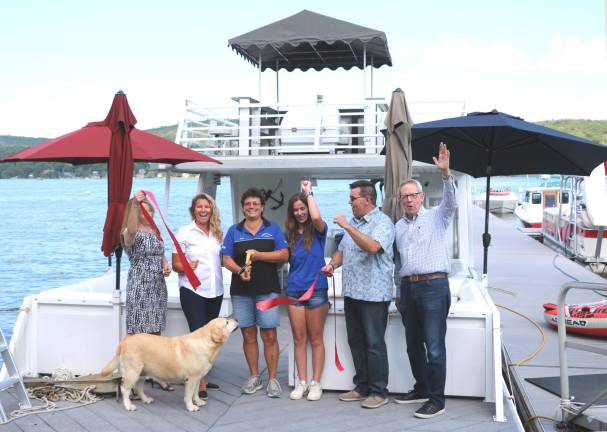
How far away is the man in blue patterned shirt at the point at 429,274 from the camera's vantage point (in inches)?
230

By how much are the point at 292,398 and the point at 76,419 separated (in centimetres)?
178

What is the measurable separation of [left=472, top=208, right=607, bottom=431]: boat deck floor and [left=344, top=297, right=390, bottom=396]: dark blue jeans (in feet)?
5.17

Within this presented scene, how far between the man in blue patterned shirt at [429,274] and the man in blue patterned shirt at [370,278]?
162mm

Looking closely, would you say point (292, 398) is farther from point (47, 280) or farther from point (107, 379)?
point (47, 280)

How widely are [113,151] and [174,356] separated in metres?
2.03

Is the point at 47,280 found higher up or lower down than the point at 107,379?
lower down

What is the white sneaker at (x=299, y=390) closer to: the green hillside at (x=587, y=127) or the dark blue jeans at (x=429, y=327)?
the dark blue jeans at (x=429, y=327)

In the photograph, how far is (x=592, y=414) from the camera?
587cm

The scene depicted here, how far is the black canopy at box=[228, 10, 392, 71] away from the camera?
40.9 ft

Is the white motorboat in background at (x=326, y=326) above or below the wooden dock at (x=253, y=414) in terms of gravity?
above

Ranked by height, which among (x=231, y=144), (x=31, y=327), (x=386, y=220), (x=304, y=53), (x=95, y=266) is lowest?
(x=95, y=266)

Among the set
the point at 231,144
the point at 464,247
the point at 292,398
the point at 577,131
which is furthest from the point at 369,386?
the point at 577,131

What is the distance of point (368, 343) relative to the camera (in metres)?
6.20

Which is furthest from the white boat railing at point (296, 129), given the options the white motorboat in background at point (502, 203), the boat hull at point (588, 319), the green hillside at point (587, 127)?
the green hillside at point (587, 127)
